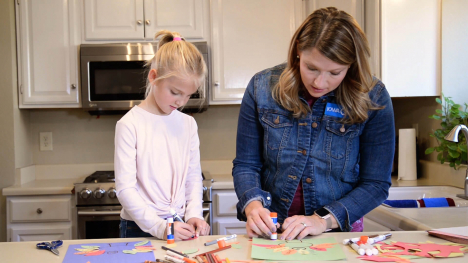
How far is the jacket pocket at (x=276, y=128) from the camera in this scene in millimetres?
1232

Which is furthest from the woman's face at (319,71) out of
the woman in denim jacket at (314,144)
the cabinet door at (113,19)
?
the cabinet door at (113,19)

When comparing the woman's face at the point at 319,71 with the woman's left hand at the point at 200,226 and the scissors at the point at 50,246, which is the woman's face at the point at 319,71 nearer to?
the woman's left hand at the point at 200,226

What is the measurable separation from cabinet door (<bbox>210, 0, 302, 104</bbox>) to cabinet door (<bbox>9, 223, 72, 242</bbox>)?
120 centimetres

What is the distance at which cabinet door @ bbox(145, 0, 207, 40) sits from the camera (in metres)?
2.71

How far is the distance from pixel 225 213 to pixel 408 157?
110 cm

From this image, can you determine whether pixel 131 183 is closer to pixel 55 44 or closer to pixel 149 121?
pixel 149 121

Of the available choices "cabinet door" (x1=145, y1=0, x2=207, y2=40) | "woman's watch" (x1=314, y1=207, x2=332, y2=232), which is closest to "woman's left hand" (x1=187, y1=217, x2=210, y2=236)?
"woman's watch" (x1=314, y1=207, x2=332, y2=232)

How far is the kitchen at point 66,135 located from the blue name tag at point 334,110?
1581 millimetres

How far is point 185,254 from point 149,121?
0.53 meters

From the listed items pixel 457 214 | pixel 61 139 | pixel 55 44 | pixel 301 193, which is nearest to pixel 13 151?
pixel 61 139

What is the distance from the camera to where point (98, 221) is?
2.45 m

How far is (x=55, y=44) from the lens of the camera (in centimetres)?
269

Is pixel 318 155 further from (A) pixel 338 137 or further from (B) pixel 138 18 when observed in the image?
(B) pixel 138 18

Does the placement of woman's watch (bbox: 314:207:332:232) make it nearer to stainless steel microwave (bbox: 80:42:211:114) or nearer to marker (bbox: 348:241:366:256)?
marker (bbox: 348:241:366:256)
